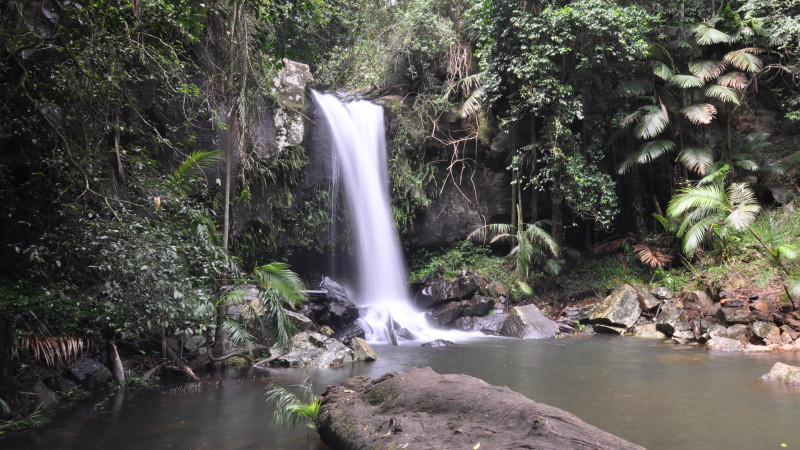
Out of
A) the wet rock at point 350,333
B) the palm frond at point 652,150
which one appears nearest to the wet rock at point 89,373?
the wet rock at point 350,333

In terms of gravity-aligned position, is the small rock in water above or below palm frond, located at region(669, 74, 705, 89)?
below

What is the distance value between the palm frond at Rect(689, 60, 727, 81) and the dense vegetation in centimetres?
4

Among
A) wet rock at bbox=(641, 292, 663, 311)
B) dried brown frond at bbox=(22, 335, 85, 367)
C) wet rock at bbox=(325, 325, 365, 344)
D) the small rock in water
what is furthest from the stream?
wet rock at bbox=(641, 292, 663, 311)

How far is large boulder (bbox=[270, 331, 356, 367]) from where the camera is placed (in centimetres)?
809

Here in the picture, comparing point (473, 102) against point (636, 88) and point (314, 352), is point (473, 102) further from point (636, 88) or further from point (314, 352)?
point (314, 352)

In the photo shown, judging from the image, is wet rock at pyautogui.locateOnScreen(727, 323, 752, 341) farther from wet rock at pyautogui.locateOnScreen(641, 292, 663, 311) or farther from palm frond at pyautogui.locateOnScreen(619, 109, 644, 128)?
palm frond at pyautogui.locateOnScreen(619, 109, 644, 128)

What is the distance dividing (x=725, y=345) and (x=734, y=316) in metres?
0.83

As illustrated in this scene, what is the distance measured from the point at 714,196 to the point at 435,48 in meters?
8.13

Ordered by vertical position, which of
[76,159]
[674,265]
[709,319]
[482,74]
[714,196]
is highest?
[482,74]

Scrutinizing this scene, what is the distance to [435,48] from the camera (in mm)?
14117

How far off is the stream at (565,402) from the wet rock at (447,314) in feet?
11.5

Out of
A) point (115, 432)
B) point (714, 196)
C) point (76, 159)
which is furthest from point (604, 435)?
point (714, 196)

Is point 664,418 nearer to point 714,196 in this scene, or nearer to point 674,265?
point 714,196

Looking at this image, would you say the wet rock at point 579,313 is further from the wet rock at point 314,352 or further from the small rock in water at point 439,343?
the wet rock at point 314,352
